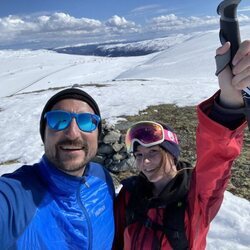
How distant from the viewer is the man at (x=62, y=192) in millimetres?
2318

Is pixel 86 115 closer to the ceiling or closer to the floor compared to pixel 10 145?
closer to the ceiling

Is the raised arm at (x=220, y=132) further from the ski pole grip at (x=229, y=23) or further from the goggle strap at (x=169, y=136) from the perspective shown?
the goggle strap at (x=169, y=136)

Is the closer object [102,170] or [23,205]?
[23,205]

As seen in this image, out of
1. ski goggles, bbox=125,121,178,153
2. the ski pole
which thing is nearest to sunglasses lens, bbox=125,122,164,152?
ski goggles, bbox=125,121,178,153

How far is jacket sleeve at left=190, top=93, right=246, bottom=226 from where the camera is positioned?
206 centimetres

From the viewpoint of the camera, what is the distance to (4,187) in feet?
7.75

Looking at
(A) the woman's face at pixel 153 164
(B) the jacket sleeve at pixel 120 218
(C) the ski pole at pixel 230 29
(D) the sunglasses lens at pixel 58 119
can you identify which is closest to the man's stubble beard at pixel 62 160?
(D) the sunglasses lens at pixel 58 119

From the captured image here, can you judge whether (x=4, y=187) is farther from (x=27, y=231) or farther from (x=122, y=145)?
(x=122, y=145)

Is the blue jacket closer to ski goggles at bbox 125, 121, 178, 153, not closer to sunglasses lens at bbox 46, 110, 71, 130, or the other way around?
sunglasses lens at bbox 46, 110, 71, 130

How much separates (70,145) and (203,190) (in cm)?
106

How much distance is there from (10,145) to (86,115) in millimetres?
8989

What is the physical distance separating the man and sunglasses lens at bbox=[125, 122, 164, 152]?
54cm

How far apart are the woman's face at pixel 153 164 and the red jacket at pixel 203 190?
11.1 inches

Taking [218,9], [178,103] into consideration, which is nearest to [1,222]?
[218,9]
